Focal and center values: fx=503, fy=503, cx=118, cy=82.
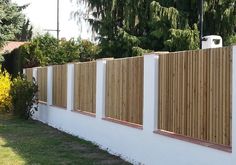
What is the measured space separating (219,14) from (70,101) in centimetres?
1389

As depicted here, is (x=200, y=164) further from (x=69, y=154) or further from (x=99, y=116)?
(x=99, y=116)

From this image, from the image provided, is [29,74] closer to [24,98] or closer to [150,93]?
[24,98]

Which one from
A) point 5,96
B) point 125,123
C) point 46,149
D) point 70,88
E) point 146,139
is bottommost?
point 46,149

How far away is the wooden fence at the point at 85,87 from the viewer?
43.4 feet

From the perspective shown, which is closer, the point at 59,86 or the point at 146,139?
the point at 146,139

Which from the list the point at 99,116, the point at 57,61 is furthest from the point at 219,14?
the point at 99,116

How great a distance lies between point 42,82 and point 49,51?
28.2 feet

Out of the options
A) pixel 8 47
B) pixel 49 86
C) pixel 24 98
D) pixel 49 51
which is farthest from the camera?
pixel 8 47

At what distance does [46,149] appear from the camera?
11797 millimetres

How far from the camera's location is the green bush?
19312 mm

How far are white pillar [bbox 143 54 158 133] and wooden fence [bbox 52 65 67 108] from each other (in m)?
7.02

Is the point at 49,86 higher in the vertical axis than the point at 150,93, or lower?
lower

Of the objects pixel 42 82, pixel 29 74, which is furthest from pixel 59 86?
pixel 29 74

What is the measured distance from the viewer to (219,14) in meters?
26.7
